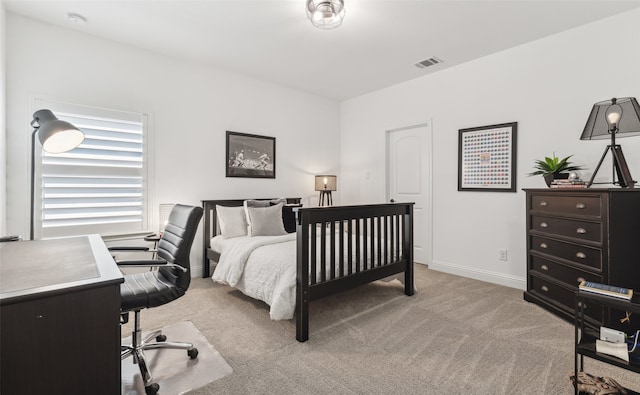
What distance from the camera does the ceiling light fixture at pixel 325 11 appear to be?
7.66 ft

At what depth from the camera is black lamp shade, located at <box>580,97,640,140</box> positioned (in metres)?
2.15

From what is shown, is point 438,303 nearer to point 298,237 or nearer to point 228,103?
point 298,237

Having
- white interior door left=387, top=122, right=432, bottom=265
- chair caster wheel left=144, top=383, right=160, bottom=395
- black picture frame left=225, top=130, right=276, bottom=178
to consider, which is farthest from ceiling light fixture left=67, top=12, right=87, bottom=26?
white interior door left=387, top=122, right=432, bottom=265

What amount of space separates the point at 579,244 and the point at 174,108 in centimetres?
414

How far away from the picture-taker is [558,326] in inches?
91.7

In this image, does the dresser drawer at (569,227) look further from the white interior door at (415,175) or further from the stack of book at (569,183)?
the white interior door at (415,175)

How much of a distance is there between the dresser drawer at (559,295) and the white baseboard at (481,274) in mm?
442

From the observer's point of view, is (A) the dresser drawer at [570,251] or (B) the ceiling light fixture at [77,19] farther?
(B) the ceiling light fixture at [77,19]

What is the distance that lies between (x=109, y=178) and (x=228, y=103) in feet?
5.43

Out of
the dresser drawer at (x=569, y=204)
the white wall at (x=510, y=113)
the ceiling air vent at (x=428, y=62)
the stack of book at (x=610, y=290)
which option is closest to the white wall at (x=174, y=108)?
the white wall at (x=510, y=113)

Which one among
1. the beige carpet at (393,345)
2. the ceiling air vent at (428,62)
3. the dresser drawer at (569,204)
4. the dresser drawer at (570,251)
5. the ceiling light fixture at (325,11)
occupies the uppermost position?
the ceiling air vent at (428,62)

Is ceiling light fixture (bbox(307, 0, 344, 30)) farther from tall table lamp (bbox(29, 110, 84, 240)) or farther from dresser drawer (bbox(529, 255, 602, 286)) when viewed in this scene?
dresser drawer (bbox(529, 255, 602, 286))

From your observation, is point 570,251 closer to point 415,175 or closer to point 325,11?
point 415,175

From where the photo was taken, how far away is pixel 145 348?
6.24ft
